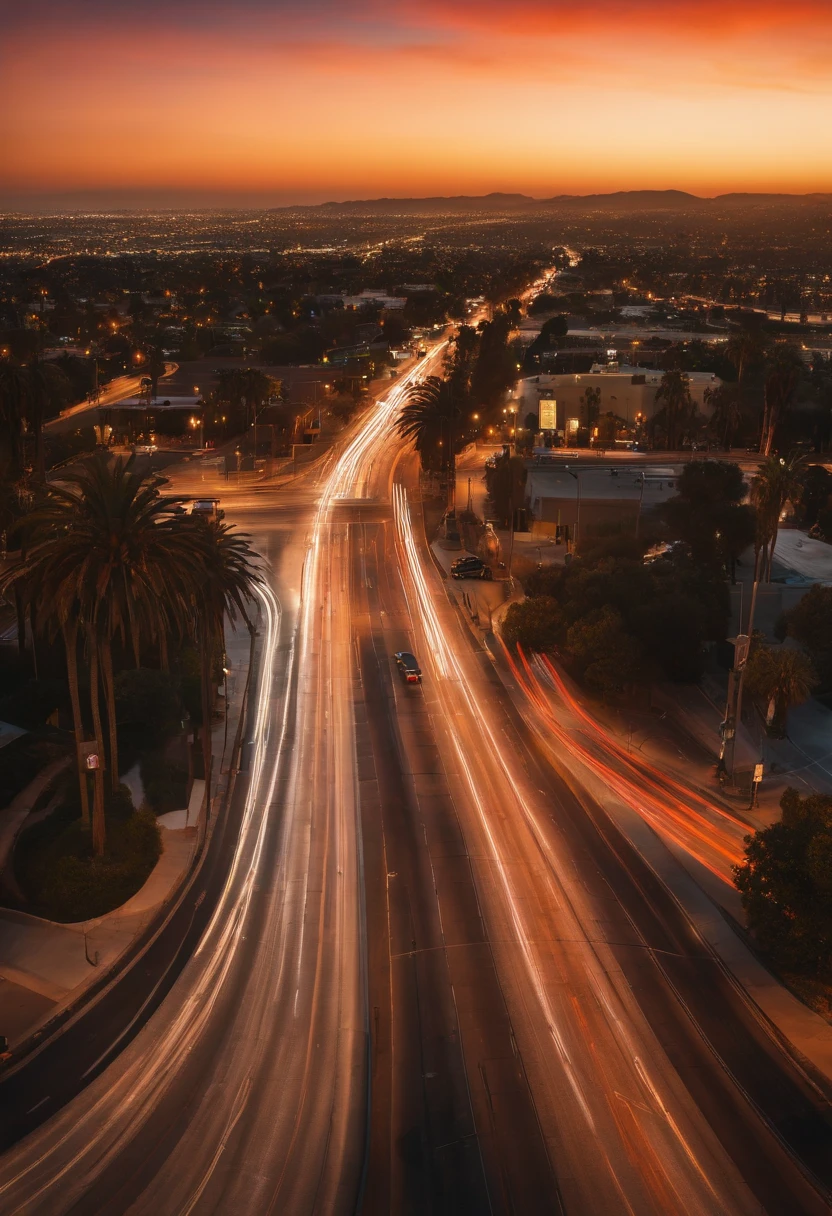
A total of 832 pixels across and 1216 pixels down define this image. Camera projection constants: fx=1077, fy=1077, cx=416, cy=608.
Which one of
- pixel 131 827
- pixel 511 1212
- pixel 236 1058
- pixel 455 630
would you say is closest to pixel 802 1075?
pixel 511 1212

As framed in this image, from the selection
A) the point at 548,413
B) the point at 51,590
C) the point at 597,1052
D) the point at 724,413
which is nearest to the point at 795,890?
the point at 597,1052

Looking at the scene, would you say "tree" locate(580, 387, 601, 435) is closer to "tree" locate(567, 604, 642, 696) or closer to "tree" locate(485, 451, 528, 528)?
"tree" locate(485, 451, 528, 528)

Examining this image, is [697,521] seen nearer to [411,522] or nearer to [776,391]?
[411,522]

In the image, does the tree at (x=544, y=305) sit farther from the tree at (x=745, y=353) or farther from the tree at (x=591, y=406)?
the tree at (x=591, y=406)

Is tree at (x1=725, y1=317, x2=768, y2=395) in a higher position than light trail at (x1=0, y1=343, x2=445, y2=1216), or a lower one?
higher

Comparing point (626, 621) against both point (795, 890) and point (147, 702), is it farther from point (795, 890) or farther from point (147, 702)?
point (795, 890)

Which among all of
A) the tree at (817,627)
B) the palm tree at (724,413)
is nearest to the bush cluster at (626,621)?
the tree at (817,627)

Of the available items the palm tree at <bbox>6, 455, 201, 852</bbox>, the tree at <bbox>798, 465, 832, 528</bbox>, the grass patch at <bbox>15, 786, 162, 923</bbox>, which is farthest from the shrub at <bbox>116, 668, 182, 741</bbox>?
the tree at <bbox>798, 465, 832, 528</bbox>
